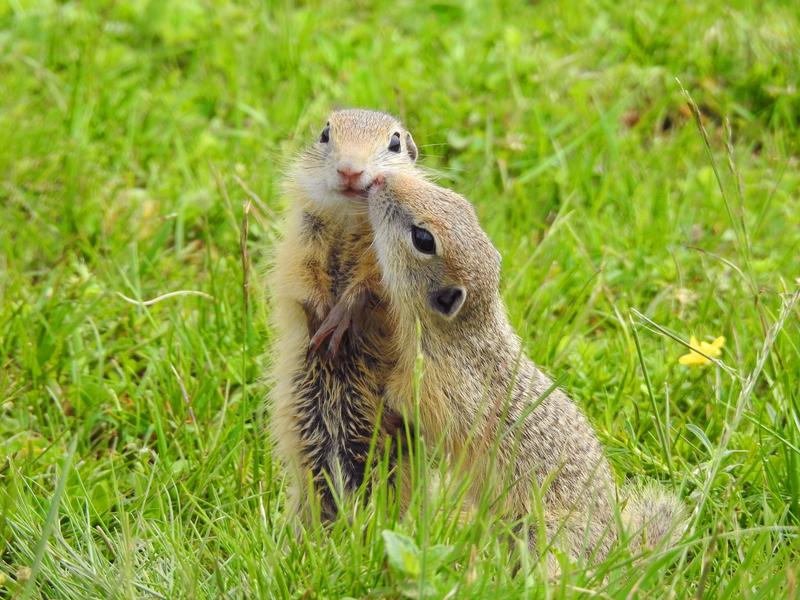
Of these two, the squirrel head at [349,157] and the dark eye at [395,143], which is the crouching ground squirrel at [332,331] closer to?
the squirrel head at [349,157]

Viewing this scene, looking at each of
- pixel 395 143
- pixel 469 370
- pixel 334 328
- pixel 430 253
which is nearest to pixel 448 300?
pixel 430 253

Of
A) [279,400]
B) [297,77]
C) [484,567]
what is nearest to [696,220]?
[297,77]

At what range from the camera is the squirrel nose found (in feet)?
13.9

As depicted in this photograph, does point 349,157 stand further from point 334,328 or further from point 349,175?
point 334,328

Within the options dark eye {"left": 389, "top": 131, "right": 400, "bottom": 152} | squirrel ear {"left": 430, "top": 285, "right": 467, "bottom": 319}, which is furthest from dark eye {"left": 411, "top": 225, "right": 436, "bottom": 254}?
dark eye {"left": 389, "top": 131, "right": 400, "bottom": 152}

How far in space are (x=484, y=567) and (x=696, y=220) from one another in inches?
142

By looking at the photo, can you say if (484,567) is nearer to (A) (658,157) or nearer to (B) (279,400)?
(B) (279,400)

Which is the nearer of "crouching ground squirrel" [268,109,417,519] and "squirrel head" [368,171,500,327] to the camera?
"squirrel head" [368,171,500,327]

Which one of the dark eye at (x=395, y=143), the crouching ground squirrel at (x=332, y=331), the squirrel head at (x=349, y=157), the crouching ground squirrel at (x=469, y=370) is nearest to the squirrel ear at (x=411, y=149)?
the squirrel head at (x=349, y=157)

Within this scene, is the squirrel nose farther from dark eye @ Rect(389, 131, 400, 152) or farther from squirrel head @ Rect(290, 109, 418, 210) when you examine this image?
dark eye @ Rect(389, 131, 400, 152)

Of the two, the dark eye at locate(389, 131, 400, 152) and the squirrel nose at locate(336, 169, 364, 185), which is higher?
the dark eye at locate(389, 131, 400, 152)

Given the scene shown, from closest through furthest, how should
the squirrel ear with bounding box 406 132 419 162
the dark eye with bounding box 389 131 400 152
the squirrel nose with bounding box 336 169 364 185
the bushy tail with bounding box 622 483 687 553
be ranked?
the bushy tail with bounding box 622 483 687 553 → the squirrel nose with bounding box 336 169 364 185 → the dark eye with bounding box 389 131 400 152 → the squirrel ear with bounding box 406 132 419 162

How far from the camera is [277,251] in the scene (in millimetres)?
4699

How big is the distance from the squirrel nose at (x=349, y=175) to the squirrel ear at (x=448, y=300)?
50cm
